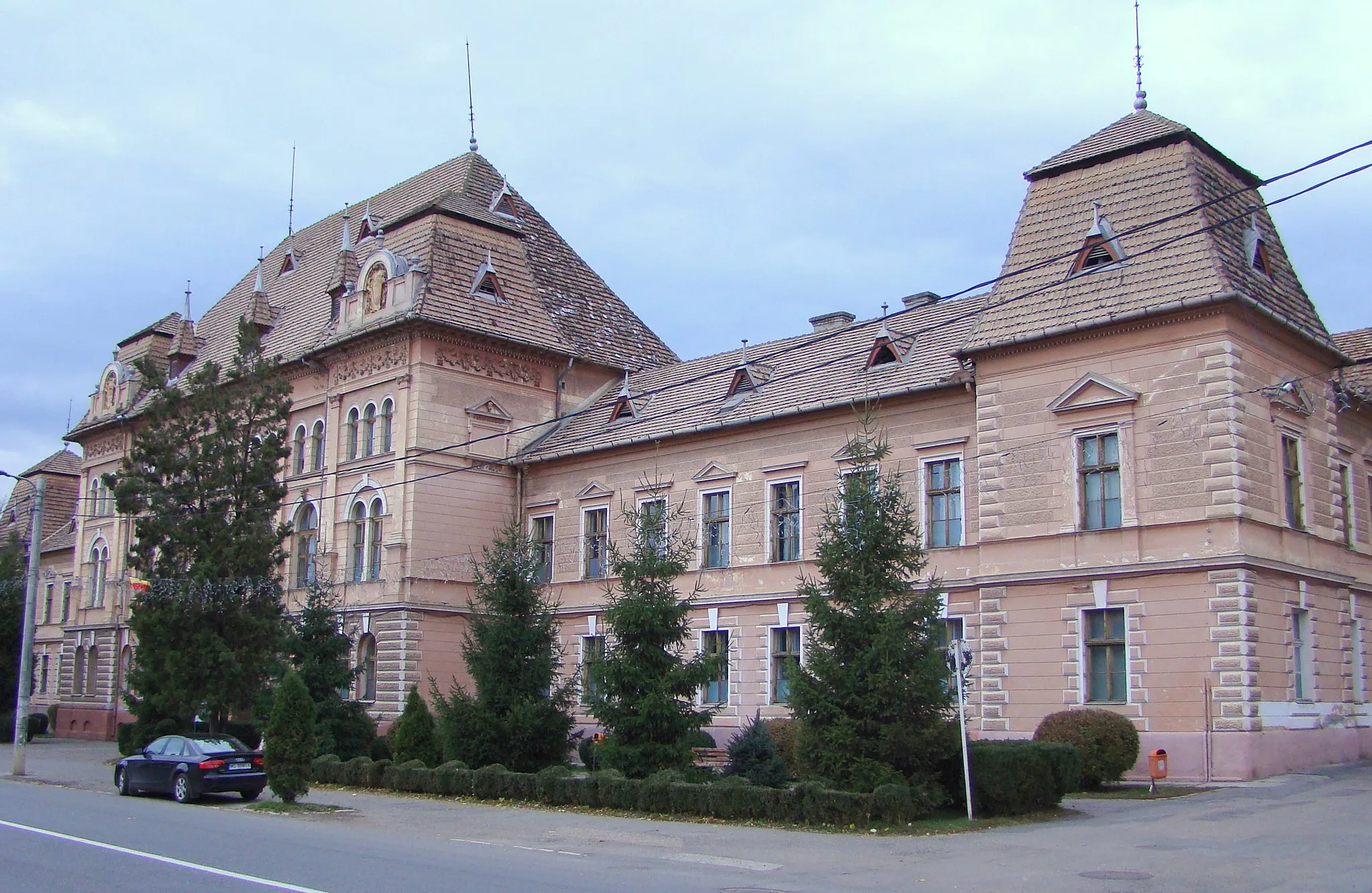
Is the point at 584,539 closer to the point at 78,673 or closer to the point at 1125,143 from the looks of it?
the point at 1125,143

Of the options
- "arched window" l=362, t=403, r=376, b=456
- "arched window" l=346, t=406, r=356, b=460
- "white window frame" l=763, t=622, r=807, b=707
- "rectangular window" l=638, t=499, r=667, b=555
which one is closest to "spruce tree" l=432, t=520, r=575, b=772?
"rectangular window" l=638, t=499, r=667, b=555

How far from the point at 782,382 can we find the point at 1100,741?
50.6 feet

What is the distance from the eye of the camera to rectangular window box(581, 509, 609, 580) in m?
39.8

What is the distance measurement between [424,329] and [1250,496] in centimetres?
2533

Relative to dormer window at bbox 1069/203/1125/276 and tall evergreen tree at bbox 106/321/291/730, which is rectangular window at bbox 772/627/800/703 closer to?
dormer window at bbox 1069/203/1125/276

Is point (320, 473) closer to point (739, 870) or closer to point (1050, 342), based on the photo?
point (1050, 342)

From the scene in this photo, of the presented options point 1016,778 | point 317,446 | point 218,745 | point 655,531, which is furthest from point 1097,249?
point 317,446

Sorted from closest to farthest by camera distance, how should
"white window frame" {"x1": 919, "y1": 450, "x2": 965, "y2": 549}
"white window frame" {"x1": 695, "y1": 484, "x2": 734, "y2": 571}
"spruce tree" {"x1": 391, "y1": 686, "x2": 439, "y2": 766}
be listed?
1. "spruce tree" {"x1": 391, "y1": 686, "x2": 439, "y2": 766}
2. "white window frame" {"x1": 919, "y1": 450, "x2": 965, "y2": 549}
3. "white window frame" {"x1": 695, "y1": 484, "x2": 734, "y2": 571}

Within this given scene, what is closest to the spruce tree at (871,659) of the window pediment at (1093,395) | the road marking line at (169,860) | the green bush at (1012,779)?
the green bush at (1012,779)

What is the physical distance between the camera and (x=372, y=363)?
138ft

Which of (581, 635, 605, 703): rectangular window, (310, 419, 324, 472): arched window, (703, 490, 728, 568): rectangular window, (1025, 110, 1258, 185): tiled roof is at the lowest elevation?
(581, 635, 605, 703): rectangular window

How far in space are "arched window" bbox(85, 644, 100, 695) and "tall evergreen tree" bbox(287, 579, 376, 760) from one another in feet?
97.0

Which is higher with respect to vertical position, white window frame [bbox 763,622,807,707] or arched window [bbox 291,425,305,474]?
arched window [bbox 291,425,305,474]

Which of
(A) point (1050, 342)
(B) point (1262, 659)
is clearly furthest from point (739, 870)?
(A) point (1050, 342)
